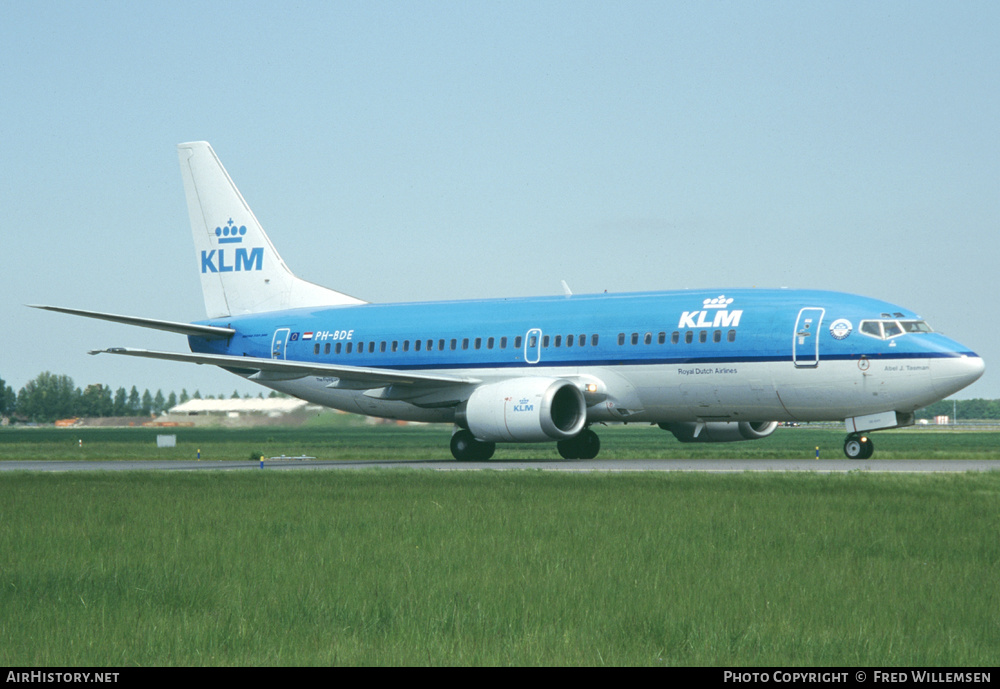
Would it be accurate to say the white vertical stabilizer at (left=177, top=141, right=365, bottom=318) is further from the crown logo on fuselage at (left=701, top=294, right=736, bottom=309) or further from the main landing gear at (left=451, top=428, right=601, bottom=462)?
the crown logo on fuselage at (left=701, top=294, right=736, bottom=309)

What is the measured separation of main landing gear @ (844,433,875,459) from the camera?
29.1m

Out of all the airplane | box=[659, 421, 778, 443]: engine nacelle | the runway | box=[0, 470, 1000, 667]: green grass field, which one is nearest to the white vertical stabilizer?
the airplane

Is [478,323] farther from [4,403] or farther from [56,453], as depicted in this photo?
[4,403]

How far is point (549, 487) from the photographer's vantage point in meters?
19.9

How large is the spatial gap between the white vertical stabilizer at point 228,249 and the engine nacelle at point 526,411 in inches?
423

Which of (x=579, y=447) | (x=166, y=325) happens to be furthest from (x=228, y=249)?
(x=579, y=447)

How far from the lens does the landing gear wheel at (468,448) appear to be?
32.9m

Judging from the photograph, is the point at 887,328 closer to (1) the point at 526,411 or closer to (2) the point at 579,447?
(1) the point at 526,411

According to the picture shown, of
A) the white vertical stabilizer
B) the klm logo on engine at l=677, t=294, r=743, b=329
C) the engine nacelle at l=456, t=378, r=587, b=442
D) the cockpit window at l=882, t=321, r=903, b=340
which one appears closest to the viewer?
the cockpit window at l=882, t=321, r=903, b=340

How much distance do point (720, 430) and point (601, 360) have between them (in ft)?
16.2

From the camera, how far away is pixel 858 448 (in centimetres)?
2917

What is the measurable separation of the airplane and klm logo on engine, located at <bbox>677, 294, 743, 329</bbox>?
3 centimetres

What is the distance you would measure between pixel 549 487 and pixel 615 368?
11.2 meters
